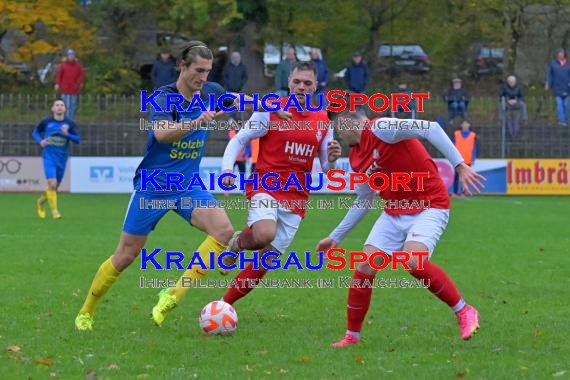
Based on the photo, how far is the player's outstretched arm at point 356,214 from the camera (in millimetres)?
7594

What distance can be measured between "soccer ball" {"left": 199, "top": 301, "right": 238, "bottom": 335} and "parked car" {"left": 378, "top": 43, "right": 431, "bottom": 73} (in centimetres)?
2765

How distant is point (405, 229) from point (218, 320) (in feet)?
5.08

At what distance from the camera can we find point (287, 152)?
864cm

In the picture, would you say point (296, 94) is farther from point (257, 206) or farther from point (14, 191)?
point (14, 191)

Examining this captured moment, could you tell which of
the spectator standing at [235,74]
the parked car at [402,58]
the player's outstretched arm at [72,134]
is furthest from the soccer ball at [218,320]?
the parked car at [402,58]

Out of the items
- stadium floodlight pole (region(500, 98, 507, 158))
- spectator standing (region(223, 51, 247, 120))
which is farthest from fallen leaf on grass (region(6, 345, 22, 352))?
stadium floodlight pole (region(500, 98, 507, 158))

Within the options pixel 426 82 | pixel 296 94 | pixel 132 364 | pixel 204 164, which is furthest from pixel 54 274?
pixel 426 82

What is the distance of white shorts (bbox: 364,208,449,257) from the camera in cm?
732

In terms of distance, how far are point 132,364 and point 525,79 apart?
32672 mm

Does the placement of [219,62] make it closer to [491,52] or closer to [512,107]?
[512,107]

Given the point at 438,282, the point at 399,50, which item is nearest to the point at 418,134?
the point at 438,282

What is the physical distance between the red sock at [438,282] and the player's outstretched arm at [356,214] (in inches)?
25.2

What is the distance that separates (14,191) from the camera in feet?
81.9

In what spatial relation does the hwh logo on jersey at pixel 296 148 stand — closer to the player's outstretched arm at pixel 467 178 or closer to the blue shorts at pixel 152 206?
the blue shorts at pixel 152 206
